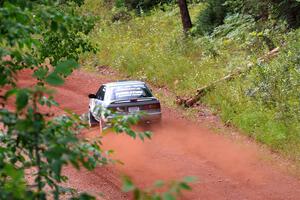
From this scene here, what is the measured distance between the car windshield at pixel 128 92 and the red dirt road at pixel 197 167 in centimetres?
121

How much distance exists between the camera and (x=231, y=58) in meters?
21.5

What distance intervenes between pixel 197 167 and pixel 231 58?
928 centimetres

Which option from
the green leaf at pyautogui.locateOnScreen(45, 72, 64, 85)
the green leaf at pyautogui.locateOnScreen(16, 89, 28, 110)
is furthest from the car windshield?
the green leaf at pyautogui.locateOnScreen(16, 89, 28, 110)

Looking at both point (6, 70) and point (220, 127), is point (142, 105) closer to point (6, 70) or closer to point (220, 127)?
point (220, 127)

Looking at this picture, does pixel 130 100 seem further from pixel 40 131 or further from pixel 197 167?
pixel 40 131

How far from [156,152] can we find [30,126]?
11.6 meters

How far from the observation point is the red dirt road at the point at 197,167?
37.7ft

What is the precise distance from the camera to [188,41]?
25.6 metres

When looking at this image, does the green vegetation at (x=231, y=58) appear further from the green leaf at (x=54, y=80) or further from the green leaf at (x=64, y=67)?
the green leaf at (x=54, y=80)

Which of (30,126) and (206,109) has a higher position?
(206,109)

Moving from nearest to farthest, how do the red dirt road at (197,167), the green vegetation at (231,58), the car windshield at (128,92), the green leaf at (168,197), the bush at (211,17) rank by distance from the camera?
the green leaf at (168,197) < the red dirt road at (197,167) < the car windshield at (128,92) < the green vegetation at (231,58) < the bush at (211,17)

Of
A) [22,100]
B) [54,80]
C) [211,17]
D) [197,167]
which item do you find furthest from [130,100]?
[211,17]

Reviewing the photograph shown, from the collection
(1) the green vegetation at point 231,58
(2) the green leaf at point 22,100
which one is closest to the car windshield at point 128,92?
(1) the green vegetation at point 231,58

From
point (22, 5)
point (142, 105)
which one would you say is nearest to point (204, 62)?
point (142, 105)
